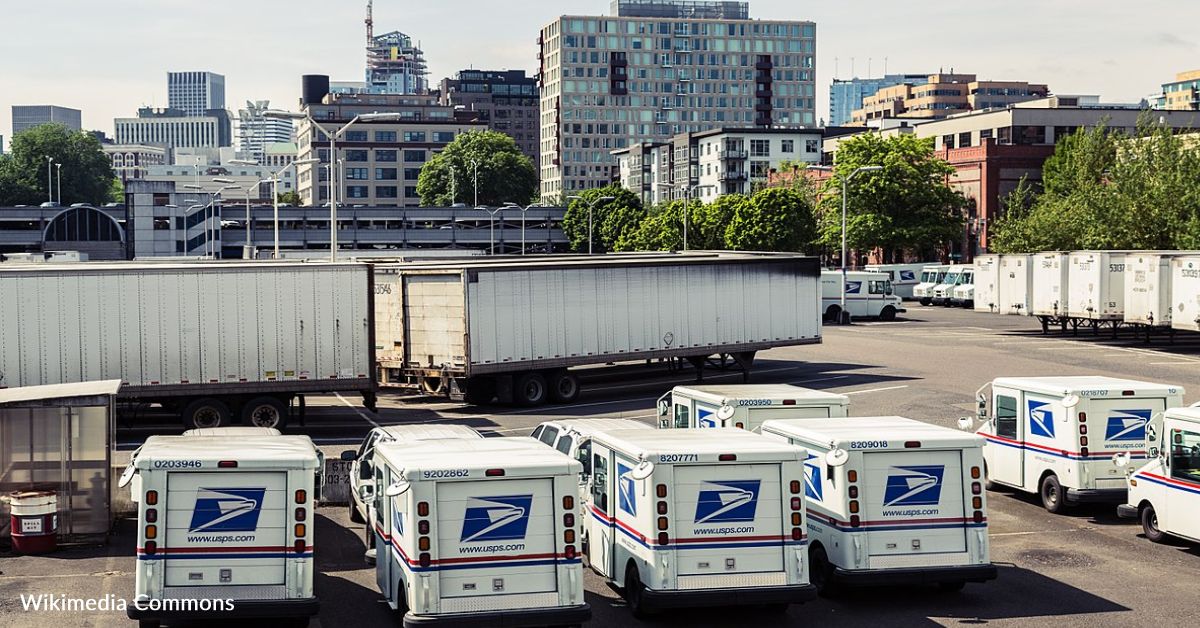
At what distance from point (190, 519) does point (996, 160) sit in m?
95.1

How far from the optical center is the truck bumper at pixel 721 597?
563 inches

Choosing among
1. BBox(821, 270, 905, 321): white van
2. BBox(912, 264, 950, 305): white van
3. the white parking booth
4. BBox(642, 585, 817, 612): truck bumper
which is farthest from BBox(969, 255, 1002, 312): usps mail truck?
BBox(642, 585, 817, 612): truck bumper

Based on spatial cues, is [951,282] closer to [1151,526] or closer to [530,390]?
[530,390]

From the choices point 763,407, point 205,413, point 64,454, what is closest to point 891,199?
point 205,413

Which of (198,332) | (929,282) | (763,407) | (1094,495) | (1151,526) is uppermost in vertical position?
(929,282)

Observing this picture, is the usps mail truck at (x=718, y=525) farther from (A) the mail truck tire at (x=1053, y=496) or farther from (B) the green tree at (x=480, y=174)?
(B) the green tree at (x=480, y=174)

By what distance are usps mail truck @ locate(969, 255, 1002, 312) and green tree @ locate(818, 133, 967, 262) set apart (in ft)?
106

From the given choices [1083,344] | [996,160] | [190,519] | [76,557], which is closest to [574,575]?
[190,519]

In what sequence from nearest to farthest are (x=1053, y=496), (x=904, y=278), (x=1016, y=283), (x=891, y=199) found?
(x=1053, y=496), (x=1016, y=283), (x=904, y=278), (x=891, y=199)

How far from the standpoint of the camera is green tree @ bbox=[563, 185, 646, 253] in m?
117

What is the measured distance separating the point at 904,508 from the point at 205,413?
64.5ft

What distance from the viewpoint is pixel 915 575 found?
15492 mm

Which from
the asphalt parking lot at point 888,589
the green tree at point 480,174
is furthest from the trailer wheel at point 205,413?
the green tree at point 480,174

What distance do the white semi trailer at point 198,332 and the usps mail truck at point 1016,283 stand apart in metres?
35.3
